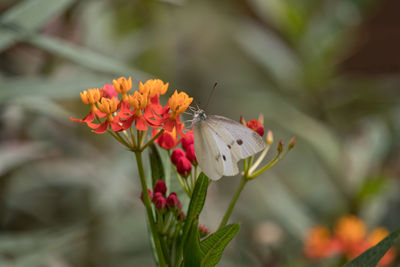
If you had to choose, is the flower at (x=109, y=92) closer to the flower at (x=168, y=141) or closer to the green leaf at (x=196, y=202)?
the flower at (x=168, y=141)

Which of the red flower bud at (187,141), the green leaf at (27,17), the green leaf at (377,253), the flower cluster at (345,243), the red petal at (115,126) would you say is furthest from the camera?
the flower cluster at (345,243)

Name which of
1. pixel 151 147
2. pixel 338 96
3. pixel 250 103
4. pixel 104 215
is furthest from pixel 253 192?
pixel 151 147

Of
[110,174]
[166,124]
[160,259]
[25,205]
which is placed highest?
[166,124]

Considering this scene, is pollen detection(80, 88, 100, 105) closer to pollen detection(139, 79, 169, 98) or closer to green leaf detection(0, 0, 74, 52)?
pollen detection(139, 79, 169, 98)

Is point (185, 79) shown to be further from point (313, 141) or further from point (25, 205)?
point (25, 205)

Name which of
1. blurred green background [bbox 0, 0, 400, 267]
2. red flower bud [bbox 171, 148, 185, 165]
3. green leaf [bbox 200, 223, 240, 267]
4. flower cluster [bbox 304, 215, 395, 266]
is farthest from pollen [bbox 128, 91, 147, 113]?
flower cluster [bbox 304, 215, 395, 266]

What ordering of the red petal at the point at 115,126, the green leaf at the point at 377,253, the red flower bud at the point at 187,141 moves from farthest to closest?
the red flower bud at the point at 187,141
the red petal at the point at 115,126
the green leaf at the point at 377,253

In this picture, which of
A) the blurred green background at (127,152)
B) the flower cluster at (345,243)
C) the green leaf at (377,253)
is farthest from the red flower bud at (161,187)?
the flower cluster at (345,243)
